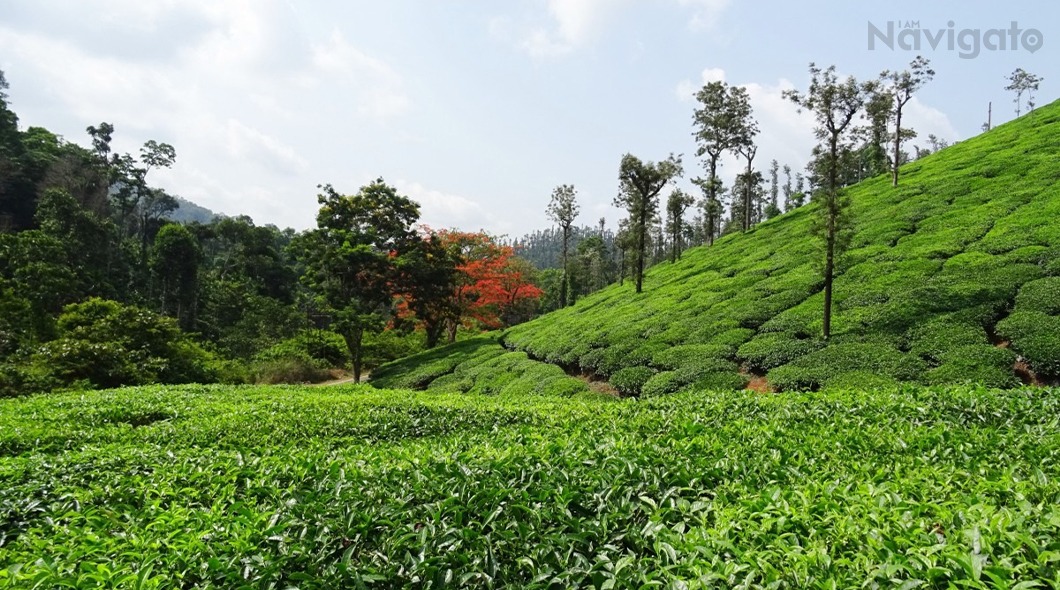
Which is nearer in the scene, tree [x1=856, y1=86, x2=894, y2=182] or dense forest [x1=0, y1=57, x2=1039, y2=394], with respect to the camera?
dense forest [x1=0, y1=57, x2=1039, y2=394]

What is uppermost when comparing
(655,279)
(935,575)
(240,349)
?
(655,279)

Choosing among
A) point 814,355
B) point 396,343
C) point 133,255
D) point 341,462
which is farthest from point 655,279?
point 133,255

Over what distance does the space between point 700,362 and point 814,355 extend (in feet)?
10.4

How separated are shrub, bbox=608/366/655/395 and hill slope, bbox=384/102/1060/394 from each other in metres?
0.05

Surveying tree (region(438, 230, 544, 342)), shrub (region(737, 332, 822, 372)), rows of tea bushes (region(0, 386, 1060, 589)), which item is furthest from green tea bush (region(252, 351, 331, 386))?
shrub (region(737, 332, 822, 372))

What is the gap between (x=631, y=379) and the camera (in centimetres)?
1675

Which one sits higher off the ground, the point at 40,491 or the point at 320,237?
the point at 320,237

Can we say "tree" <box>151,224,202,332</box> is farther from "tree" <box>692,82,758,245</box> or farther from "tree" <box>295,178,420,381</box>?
"tree" <box>692,82,758,245</box>

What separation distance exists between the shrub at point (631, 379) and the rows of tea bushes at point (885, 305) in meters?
0.05

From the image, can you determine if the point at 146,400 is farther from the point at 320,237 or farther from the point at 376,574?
the point at 320,237

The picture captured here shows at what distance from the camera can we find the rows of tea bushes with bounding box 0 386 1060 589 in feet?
9.95

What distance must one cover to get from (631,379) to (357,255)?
16788mm

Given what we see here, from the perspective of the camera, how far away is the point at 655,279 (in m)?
34.6

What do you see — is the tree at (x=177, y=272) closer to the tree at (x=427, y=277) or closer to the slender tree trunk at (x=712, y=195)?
the tree at (x=427, y=277)
